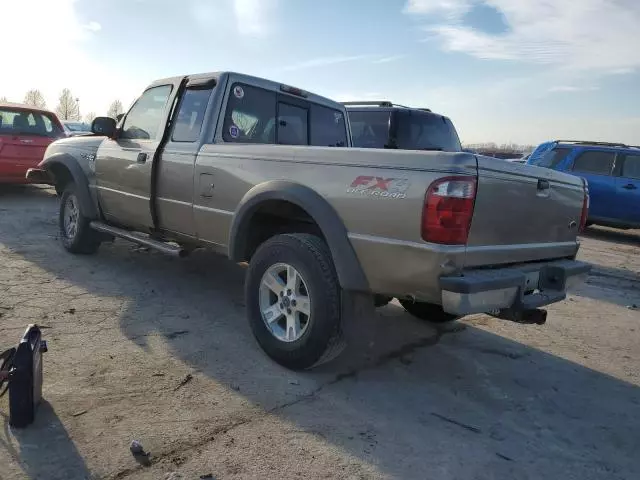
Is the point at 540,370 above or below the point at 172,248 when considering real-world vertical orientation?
below

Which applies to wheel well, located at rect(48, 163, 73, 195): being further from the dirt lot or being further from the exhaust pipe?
the exhaust pipe

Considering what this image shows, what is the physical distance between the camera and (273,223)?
401 centimetres

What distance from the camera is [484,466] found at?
101 inches

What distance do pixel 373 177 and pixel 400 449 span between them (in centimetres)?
147

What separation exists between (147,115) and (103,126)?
1.60 feet

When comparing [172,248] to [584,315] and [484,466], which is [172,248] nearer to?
[484,466]

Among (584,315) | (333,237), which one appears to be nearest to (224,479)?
(333,237)

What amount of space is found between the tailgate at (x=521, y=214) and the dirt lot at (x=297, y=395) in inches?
34.3

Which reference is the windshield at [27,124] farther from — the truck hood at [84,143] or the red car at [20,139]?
the truck hood at [84,143]

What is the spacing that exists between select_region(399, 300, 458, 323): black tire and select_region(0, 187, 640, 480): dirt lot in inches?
3.6

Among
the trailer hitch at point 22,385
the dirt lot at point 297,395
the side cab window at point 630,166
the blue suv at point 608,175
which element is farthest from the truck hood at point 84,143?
the side cab window at point 630,166

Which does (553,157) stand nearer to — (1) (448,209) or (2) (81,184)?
(2) (81,184)

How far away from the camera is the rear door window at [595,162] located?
10.7 m

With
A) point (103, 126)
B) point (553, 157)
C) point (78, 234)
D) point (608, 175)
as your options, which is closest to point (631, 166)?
point (608, 175)
